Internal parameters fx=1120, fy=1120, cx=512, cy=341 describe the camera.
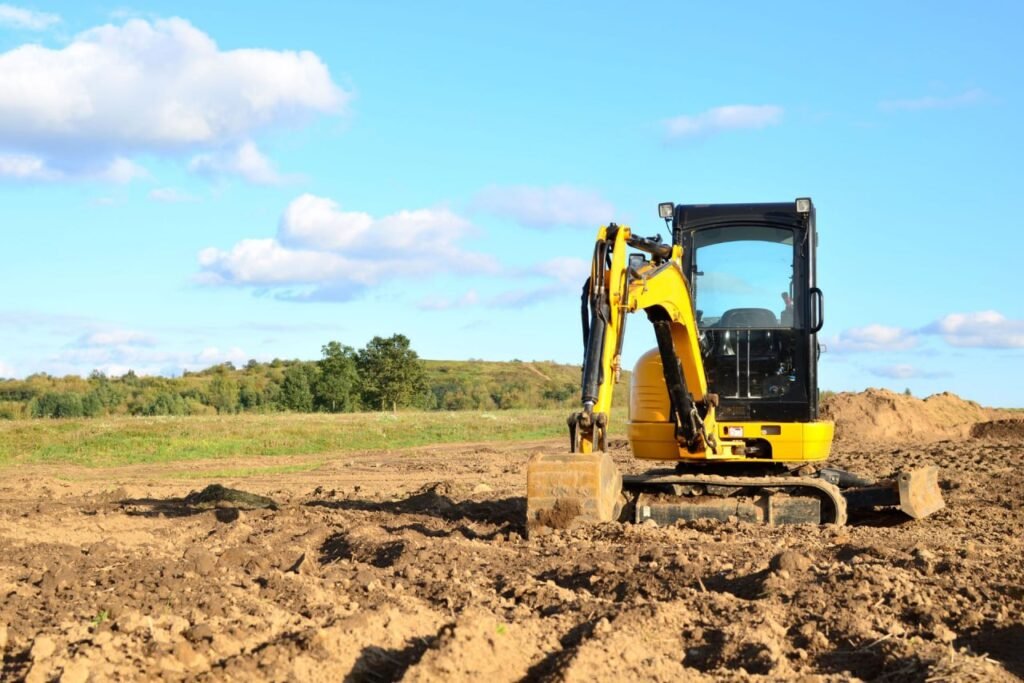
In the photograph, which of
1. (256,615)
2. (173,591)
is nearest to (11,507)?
(173,591)

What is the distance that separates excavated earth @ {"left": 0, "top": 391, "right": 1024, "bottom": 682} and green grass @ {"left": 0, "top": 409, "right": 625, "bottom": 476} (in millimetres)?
11400

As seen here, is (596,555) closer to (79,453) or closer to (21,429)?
(79,453)

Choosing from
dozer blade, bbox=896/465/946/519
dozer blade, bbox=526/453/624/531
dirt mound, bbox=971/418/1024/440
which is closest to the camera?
dozer blade, bbox=526/453/624/531

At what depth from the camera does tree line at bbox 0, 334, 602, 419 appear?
50.9m

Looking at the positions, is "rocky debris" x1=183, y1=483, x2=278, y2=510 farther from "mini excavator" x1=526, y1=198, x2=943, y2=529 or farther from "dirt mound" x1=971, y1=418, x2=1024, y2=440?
"dirt mound" x1=971, y1=418, x2=1024, y2=440

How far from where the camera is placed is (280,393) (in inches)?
2215

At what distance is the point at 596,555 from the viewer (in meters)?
8.72

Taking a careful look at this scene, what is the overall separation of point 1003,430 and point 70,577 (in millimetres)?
24253

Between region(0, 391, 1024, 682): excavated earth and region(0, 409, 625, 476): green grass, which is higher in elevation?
region(0, 409, 625, 476): green grass

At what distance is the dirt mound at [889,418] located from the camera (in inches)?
1146

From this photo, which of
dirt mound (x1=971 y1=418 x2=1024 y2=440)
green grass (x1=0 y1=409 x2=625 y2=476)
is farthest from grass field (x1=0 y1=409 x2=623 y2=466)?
dirt mound (x1=971 y1=418 x2=1024 y2=440)

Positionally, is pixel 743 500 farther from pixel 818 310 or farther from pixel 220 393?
pixel 220 393

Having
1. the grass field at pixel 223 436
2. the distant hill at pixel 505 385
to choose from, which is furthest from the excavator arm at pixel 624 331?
the distant hill at pixel 505 385

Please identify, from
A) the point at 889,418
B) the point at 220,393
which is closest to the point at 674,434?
the point at 889,418
